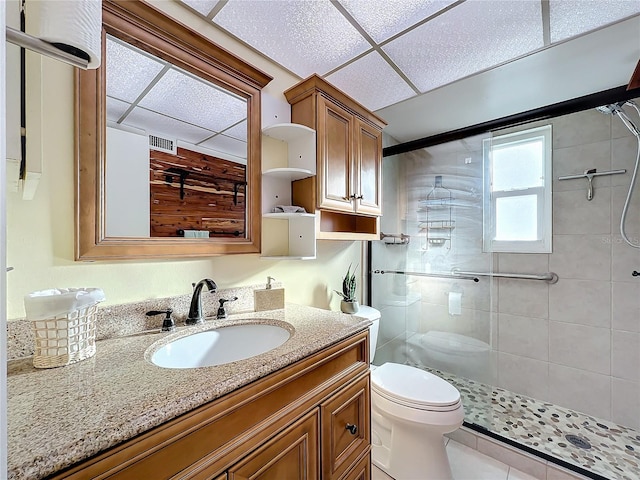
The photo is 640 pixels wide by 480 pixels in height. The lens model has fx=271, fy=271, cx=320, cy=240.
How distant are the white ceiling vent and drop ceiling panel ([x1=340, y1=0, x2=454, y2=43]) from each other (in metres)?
0.87

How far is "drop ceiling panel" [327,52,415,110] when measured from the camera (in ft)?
4.74

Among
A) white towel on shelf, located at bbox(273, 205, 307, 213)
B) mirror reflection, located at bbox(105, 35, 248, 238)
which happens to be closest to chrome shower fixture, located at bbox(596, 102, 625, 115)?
white towel on shelf, located at bbox(273, 205, 307, 213)

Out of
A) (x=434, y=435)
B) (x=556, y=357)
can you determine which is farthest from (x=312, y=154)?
(x=556, y=357)

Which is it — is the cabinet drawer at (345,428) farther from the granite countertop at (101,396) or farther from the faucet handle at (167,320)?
A: the faucet handle at (167,320)

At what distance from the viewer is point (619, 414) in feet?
5.67

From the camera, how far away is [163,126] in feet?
3.39

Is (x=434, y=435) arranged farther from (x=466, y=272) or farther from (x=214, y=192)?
(x=214, y=192)

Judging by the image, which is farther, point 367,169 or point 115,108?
point 367,169

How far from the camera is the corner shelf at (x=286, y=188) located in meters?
1.35

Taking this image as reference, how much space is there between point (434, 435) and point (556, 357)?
130 cm

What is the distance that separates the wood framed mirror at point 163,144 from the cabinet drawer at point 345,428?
28.1 inches

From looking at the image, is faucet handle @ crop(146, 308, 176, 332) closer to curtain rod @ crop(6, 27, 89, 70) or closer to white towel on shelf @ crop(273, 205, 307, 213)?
white towel on shelf @ crop(273, 205, 307, 213)

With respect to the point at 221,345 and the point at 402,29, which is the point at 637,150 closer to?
the point at 402,29

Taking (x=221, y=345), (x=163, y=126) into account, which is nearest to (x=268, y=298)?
(x=221, y=345)
